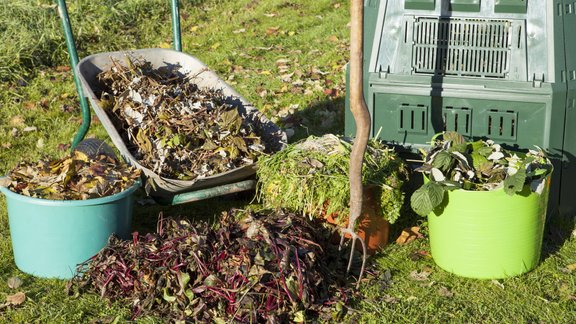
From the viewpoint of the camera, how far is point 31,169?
478cm

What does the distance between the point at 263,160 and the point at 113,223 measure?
93cm

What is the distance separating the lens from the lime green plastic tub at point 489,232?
436 cm

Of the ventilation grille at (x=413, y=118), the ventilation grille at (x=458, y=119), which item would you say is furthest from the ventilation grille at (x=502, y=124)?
the ventilation grille at (x=413, y=118)

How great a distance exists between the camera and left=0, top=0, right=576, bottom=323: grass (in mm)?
4379

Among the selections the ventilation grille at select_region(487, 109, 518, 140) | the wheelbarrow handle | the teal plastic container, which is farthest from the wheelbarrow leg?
the ventilation grille at select_region(487, 109, 518, 140)

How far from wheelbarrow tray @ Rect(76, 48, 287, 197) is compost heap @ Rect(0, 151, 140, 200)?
0.48ft

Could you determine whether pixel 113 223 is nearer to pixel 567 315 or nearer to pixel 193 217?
pixel 193 217

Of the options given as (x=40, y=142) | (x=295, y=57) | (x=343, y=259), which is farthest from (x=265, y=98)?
(x=343, y=259)

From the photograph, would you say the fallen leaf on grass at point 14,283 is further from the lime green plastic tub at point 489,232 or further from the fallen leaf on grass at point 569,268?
the fallen leaf on grass at point 569,268

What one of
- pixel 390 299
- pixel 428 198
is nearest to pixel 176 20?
pixel 428 198

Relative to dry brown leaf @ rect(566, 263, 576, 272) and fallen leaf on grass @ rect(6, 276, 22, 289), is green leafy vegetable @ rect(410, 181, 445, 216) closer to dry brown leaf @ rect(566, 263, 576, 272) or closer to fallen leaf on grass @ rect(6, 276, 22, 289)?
dry brown leaf @ rect(566, 263, 576, 272)

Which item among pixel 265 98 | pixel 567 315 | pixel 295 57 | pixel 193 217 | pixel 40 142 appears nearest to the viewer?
pixel 567 315

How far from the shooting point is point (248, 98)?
7.47m

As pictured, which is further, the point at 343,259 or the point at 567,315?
the point at 343,259
